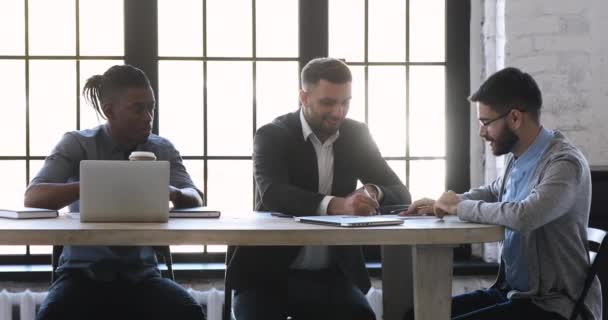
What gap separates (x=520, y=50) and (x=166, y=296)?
1.99 metres

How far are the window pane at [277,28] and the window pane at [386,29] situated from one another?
37 cm

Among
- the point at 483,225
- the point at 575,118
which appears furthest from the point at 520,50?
the point at 483,225

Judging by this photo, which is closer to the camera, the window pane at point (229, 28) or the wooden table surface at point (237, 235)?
the wooden table surface at point (237, 235)

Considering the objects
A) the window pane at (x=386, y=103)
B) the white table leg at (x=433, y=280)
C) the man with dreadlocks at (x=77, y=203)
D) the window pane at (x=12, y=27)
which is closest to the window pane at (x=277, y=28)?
the window pane at (x=386, y=103)

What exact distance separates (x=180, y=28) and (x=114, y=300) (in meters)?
1.64

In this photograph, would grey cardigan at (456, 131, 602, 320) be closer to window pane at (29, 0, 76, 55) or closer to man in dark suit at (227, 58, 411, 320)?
man in dark suit at (227, 58, 411, 320)

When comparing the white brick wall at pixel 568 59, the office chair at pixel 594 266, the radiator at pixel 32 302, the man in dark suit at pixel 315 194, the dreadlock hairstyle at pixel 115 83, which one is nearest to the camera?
the office chair at pixel 594 266

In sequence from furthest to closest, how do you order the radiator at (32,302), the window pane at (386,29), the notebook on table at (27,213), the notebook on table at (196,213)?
the window pane at (386,29), the radiator at (32,302), the notebook on table at (196,213), the notebook on table at (27,213)

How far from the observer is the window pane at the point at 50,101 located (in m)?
3.71

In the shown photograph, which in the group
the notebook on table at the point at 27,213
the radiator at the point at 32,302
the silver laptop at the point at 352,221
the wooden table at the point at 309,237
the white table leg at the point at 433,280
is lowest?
the radiator at the point at 32,302

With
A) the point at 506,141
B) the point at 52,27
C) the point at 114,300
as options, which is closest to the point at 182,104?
the point at 52,27

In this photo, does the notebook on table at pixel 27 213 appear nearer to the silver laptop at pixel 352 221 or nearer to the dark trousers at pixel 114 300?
the dark trousers at pixel 114 300

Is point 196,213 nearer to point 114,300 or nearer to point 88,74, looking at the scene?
point 114,300

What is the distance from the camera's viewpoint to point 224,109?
12.4ft
